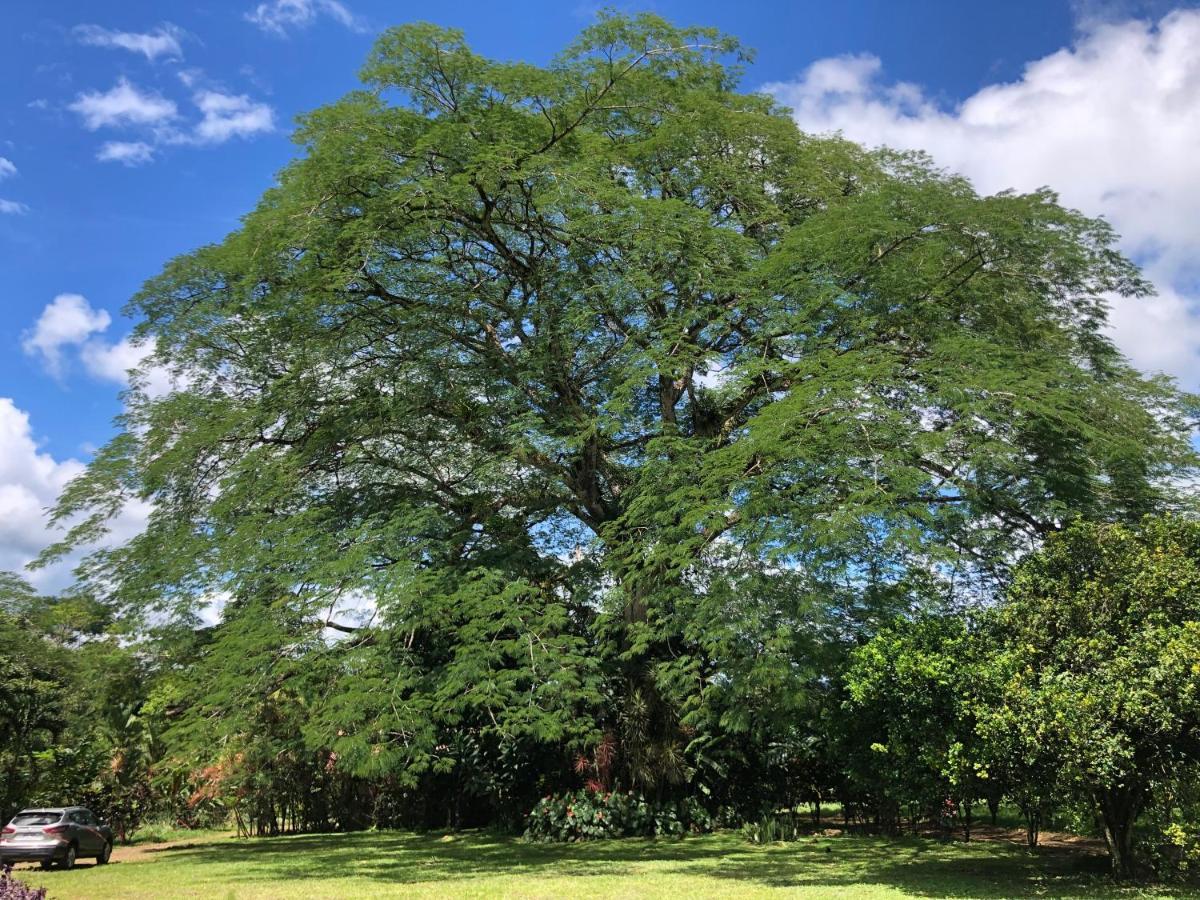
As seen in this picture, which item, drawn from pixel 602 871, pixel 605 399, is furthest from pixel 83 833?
pixel 605 399

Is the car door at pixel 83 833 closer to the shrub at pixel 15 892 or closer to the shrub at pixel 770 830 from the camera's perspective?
the shrub at pixel 15 892

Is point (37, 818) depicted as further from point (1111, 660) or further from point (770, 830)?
point (1111, 660)

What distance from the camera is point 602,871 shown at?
12914mm

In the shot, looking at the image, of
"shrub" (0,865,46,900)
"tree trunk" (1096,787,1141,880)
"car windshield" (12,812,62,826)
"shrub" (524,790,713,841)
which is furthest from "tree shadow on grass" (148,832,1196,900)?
"shrub" (0,865,46,900)

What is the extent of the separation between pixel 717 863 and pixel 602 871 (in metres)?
1.98

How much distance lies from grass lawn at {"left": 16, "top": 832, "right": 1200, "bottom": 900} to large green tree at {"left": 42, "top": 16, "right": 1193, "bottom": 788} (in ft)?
6.45

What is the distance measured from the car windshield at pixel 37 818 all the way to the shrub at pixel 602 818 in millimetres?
8702

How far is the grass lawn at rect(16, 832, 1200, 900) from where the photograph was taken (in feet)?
35.1

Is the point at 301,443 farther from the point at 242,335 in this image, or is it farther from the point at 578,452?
the point at 578,452

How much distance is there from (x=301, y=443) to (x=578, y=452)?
5.69m

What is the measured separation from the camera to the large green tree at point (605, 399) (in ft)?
43.0

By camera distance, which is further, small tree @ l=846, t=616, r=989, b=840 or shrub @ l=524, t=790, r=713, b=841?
shrub @ l=524, t=790, r=713, b=841

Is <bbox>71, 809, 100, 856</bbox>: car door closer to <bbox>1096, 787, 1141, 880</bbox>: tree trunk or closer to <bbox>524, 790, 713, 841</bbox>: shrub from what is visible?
<bbox>524, 790, 713, 841</bbox>: shrub

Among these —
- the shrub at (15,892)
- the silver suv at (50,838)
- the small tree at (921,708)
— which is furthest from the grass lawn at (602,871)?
the shrub at (15,892)
